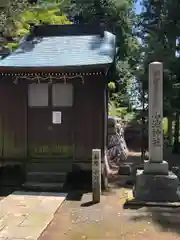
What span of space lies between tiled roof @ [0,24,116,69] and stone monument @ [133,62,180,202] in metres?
1.56

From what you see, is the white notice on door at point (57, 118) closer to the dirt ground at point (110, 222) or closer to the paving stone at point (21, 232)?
the dirt ground at point (110, 222)

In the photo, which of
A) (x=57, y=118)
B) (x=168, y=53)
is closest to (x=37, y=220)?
(x=57, y=118)

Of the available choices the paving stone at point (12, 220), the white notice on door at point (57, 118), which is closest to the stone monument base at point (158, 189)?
the paving stone at point (12, 220)

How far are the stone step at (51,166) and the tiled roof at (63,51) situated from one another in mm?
2865

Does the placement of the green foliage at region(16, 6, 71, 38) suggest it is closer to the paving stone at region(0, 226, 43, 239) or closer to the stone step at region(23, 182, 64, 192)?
the stone step at region(23, 182, 64, 192)

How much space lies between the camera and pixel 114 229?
5699 mm

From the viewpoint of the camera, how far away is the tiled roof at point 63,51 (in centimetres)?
908

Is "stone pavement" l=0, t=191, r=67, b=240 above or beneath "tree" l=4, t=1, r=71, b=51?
beneath

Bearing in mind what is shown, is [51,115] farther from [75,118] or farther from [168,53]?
[168,53]

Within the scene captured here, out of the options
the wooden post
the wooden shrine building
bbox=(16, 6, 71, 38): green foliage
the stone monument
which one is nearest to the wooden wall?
the wooden shrine building

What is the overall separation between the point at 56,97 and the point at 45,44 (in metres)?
2.27

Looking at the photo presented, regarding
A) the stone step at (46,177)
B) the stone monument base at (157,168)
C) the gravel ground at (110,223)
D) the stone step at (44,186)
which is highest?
the stone monument base at (157,168)

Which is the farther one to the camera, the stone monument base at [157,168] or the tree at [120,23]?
the tree at [120,23]

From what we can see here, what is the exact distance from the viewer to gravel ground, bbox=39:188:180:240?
17.7 ft
